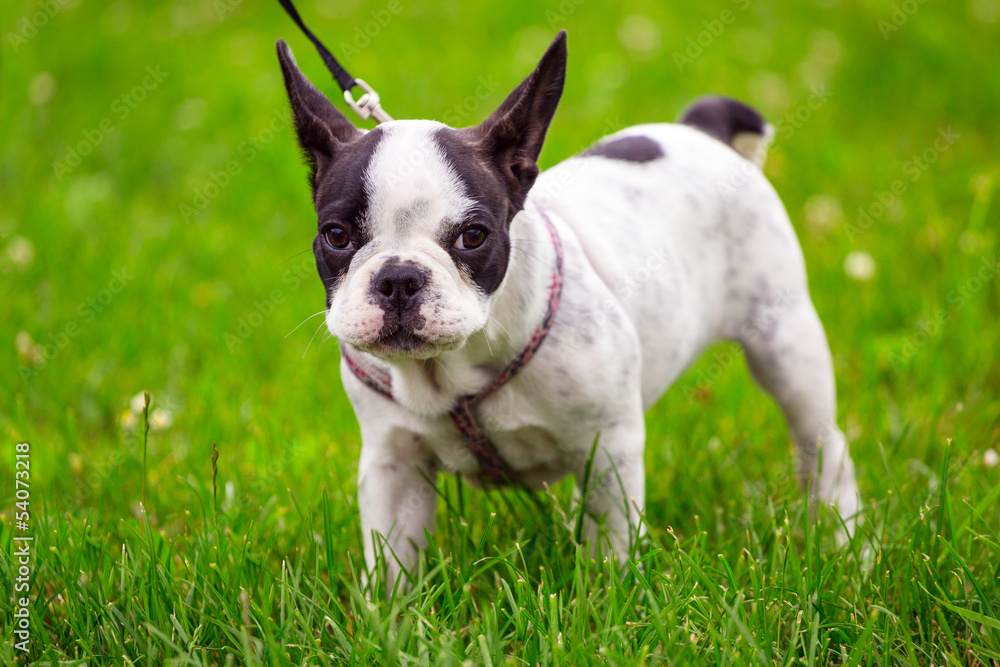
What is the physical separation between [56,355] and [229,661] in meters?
2.72

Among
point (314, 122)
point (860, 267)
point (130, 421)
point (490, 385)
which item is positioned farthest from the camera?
point (860, 267)

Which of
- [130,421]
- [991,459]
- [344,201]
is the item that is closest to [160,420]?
[130,421]

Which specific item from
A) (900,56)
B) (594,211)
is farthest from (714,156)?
(900,56)

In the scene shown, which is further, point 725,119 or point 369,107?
point 725,119

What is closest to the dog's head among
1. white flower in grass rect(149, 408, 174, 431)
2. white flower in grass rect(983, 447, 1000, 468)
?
white flower in grass rect(149, 408, 174, 431)

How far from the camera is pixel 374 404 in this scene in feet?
8.98

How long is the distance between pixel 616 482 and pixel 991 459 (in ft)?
4.83

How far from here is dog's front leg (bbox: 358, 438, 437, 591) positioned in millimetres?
2785

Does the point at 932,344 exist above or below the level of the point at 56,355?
below

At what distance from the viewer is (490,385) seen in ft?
8.63

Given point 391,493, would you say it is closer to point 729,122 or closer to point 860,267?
point 729,122

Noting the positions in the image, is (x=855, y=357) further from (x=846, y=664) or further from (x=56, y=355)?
(x=56, y=355)

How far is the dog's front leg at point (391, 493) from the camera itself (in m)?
2.79

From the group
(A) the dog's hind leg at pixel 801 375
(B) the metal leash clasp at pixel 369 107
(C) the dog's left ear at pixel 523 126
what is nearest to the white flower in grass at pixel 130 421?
(B) the metal leash clasp at pixel 369 107
